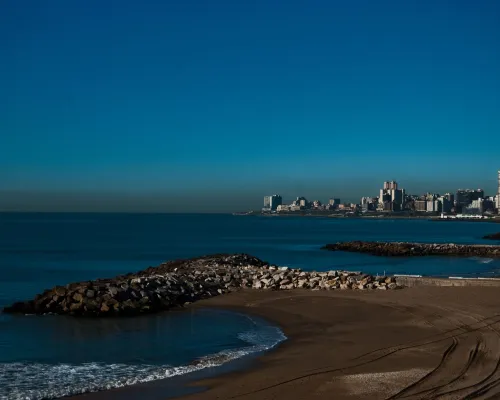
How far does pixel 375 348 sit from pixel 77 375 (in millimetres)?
5790

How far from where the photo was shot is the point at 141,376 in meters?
10.3

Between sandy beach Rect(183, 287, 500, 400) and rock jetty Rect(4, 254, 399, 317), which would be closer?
sandy beach Rect(183, 287, 500, 400)

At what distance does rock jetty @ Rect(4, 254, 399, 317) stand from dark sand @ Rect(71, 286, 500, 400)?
1242 millimetres

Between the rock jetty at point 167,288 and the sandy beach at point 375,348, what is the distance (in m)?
1.28

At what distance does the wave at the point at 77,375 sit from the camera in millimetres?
9525

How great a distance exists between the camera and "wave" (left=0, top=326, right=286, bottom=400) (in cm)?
952

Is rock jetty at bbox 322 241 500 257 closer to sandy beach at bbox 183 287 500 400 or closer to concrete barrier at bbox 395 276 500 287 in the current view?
concrete barrier at bbox 395 276 500 287

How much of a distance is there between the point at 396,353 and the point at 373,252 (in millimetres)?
45174

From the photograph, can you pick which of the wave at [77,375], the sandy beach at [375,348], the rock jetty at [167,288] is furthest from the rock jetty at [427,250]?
the wave at [77,375]

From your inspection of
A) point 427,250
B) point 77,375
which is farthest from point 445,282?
point 427,250

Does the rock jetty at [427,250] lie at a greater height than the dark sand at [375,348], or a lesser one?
lesser

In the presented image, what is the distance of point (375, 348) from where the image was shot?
39.9 ft

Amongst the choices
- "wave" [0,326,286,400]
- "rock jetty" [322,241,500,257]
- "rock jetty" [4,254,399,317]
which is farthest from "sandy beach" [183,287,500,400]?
"rock jetty" [322,241,500,257]

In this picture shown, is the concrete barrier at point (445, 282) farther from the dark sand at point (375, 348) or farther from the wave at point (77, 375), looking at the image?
the wave at point (77, 375)
